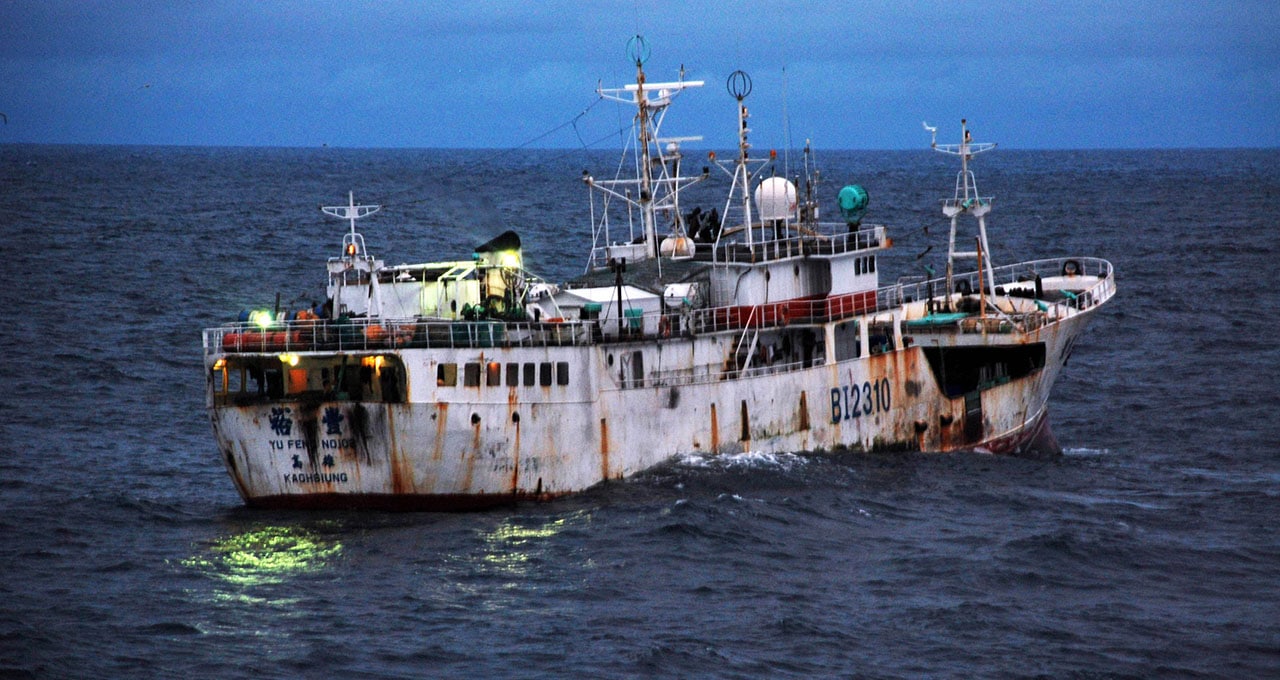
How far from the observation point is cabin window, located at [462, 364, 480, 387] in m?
40.4

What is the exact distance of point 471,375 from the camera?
4047 cm

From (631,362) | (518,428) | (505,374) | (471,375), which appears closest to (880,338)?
(631,362)

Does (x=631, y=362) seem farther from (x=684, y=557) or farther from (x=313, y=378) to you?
(x=313, y=378)

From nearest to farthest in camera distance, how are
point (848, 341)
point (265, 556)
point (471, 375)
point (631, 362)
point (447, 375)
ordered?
point (265, 556), point (447, 375), point (471, 375), point (631, 362), point (848, 341)

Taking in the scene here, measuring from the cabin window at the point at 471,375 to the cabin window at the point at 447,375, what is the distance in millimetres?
197

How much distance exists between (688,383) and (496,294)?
579cm

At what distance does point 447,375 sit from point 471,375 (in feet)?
1.94

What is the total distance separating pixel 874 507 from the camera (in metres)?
43.4

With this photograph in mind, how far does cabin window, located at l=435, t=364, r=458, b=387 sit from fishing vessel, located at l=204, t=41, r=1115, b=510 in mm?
75

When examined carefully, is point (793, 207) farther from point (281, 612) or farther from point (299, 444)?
point (281, 612)

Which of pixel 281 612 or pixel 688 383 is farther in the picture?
pixel 688 383

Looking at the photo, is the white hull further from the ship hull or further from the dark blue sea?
the dark blue sea

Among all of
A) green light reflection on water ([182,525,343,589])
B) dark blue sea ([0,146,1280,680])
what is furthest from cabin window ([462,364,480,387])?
green light reflection on water ([182,525,343,589])

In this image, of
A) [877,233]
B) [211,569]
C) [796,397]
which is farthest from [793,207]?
[211,569]
